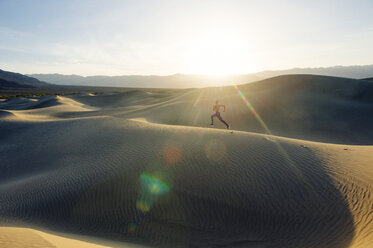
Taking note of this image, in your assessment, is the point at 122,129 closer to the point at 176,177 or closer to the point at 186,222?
the point at 176,177

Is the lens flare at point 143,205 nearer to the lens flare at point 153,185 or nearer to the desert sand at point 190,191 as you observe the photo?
the desert sand at point 190,191

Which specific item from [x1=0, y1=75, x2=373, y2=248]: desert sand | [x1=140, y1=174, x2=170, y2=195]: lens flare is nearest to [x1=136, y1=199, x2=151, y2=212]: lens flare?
[x1=0, y1=75, x2=373, y2=248]: desert sand

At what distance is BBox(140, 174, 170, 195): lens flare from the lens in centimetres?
500

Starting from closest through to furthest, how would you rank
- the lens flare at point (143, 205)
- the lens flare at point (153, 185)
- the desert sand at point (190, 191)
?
1. the desert sand at point (190, 191)
2. the lens flare at point (143, 205)
3. the lens flare at point (153, 185)

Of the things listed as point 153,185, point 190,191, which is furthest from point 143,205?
point 190,191

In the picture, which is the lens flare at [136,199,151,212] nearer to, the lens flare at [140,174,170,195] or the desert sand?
the desert sand

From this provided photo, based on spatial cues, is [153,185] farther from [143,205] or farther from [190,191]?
[190,191]

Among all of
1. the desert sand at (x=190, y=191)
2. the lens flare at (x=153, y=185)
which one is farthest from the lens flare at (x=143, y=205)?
the lens flare at (x=153, y=185)

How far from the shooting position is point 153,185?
5.19m

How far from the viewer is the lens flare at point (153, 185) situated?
16.4 ft

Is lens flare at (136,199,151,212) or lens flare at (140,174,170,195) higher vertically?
lens flare at (140,174,170,195)

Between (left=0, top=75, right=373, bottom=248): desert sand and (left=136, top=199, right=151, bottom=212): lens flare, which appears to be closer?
(left=0, top=75, right=373, bottom=248): desert sand

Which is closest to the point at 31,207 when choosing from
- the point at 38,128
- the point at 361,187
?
the point at 361,187

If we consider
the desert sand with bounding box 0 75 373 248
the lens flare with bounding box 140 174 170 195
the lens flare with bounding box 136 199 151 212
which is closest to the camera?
the desert sand with bounding box 0 75 373 248
